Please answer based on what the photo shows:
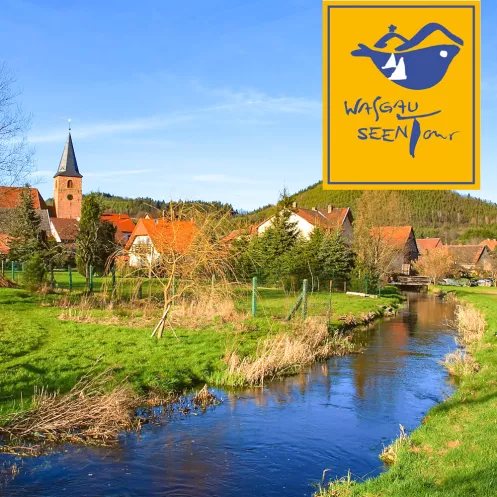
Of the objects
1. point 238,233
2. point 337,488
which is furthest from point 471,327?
point 337,488

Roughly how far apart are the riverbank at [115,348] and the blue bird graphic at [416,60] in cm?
741

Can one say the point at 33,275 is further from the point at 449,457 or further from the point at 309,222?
the point at 309,222

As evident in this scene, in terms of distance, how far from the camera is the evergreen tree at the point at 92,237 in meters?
30.1

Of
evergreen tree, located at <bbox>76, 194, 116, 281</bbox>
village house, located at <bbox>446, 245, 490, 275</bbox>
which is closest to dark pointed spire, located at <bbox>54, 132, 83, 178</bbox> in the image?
village house, located at <bbox>446, 245, 490, 275</bbox>

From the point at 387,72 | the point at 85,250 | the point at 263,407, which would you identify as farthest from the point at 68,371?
the point at 85,250

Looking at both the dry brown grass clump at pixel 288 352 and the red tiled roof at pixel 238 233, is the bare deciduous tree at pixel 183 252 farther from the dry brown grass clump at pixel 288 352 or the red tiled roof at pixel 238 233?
the dry brown grass clump at pixel 288 352

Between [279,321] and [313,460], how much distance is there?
10513mm

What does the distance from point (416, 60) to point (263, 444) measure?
6699mm

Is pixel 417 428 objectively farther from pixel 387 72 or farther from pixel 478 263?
pixel 478 263

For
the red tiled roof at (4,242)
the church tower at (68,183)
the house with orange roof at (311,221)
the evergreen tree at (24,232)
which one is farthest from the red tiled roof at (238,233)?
the church tower at (68,183)

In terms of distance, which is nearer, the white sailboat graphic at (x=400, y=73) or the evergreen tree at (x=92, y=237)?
the white sailboat graphic at (x=400, y=73)

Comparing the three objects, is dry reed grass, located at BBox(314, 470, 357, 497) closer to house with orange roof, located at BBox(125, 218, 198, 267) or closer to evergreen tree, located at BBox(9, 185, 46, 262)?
house with orange roof, located at BBox(125, 218, 198, 267)

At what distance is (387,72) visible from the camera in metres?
8.91

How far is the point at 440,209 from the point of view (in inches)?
5384
